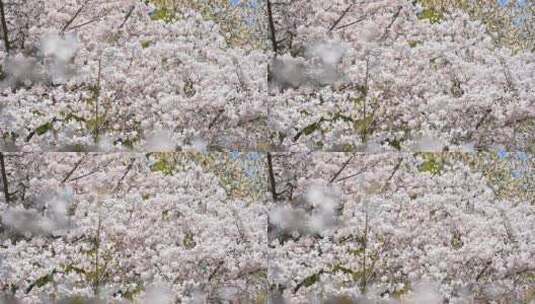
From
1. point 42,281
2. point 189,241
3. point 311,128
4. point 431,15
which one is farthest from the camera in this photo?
point 431,15

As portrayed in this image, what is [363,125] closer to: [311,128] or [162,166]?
[311,128]

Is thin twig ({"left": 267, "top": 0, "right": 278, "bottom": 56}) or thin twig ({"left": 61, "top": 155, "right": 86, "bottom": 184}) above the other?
thin twig ({"left": 267, "top": 0, "right": 278, "bottom": 56})

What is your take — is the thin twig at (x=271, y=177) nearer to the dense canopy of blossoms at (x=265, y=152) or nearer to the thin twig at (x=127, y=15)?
the dense canopy of blossoms at (x=265, y=152)

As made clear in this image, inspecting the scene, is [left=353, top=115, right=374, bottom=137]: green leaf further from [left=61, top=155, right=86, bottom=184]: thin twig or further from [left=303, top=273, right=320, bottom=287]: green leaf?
[left=61, top=155, right=86, bottom=184]: thin twig

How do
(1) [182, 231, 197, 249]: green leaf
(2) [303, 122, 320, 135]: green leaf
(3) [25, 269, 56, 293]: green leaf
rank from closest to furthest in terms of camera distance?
1. (3) [25, 269, 56, 293]: green leaf
2. (1) [182, 231, 197, 249]: green leaf
3. (2) [303, 122, 320, 135]: green leaf

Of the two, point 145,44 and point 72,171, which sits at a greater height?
point 145,44

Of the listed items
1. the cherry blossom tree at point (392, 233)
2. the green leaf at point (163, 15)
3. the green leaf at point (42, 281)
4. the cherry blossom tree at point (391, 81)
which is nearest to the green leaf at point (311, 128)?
the cherry blossom tree at point (391, 81)

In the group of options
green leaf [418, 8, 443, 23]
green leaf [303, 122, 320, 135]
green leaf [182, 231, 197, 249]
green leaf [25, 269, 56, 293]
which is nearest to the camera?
green leaf [25, 269, 56, 293]

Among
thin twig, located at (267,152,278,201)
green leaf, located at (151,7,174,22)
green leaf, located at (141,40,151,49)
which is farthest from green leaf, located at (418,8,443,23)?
green leaf, located at (141,40,151,49)

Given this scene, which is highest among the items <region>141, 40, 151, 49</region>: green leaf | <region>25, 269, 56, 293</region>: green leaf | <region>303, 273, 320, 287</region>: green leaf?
<region>141, 40, 151, 49</region>: green leaf

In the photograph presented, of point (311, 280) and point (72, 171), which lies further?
point (311, 280)

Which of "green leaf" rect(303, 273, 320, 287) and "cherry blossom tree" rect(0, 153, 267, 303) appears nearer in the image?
"cherry blossom tree" rect(0, 153, 267, 303)

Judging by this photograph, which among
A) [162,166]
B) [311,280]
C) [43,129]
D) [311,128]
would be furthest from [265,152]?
[43,129]

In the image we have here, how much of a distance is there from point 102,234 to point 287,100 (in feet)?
3.20
